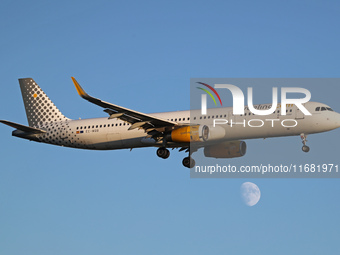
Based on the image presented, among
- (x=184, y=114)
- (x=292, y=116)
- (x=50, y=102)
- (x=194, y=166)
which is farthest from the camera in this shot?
(x=50, y=102)

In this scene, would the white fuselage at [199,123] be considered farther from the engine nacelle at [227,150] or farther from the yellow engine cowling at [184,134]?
the engine nacelle at [227,150]

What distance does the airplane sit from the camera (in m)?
42.8

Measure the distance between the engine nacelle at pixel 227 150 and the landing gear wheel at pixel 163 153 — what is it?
11.7 ft

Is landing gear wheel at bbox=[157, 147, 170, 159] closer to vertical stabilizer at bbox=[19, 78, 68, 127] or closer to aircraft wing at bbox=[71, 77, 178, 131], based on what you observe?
aircraft wing at bbox=[71, 77, 178, 131]

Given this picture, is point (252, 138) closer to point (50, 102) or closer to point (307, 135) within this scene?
point (307, 135)

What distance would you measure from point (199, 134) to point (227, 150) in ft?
18.9

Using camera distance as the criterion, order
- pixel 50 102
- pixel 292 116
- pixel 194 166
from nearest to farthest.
Answer: pixel 292 116 < pixel 194 166 < pixel 50 102

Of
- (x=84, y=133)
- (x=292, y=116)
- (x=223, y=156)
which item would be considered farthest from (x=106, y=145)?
(x=292, y=116)

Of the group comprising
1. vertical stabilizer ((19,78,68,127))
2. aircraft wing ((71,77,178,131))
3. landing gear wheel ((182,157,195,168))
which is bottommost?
landing gear wheel ((182,157,195,168))

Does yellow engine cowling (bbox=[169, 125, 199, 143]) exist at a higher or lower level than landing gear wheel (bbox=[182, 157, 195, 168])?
higher

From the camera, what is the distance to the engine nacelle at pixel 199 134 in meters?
44.2

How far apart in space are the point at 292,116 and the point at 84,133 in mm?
16216

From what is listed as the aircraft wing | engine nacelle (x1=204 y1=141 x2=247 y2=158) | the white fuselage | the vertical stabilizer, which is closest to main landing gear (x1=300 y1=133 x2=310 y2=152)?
the white fuselage

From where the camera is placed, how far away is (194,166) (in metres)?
49.8
